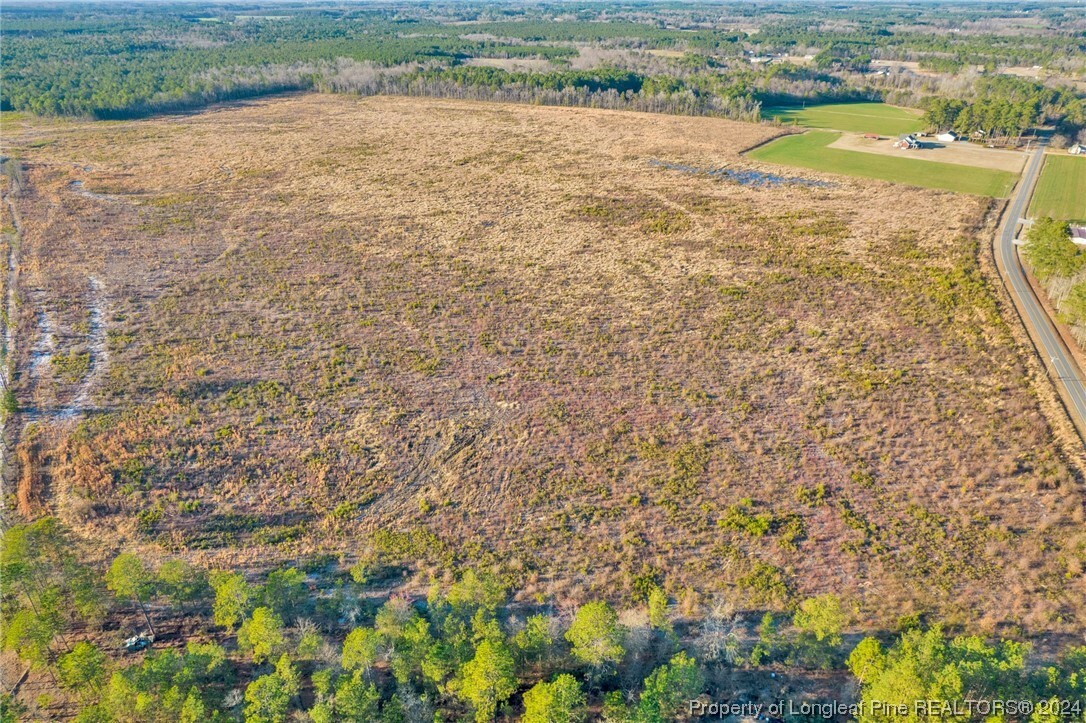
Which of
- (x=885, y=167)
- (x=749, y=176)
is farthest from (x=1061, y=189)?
(x=749, y=176)

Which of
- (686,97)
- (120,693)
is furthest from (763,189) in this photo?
(120,693)

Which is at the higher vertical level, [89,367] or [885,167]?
[885,167]

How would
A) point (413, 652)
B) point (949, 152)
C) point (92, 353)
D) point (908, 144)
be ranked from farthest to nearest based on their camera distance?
1. point (908, 144)
2. point (949, 152)
3. point (92, 353)
4. point (413, 652)

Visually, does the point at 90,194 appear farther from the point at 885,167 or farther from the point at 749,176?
the point at 885,167

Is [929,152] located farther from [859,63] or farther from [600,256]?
[859,63]

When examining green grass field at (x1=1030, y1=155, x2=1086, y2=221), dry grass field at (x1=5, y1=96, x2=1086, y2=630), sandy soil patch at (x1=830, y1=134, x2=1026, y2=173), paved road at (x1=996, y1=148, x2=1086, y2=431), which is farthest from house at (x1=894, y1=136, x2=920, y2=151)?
paved road at (x1=996, y1=148, x2=1086, y2=431)

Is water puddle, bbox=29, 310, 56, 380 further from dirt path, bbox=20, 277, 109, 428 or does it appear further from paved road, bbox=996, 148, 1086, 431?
paved road, bbox=996, 148, 1086, 431
